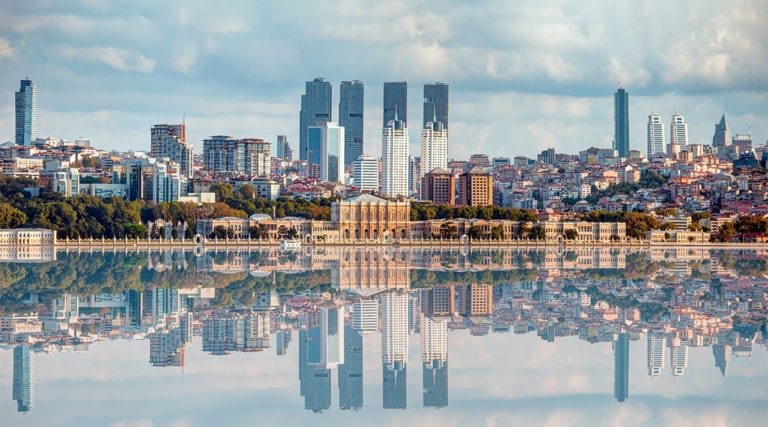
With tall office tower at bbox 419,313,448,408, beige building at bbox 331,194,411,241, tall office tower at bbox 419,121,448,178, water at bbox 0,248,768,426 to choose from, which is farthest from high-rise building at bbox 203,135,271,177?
tall office tower at bbox 419,313,448,408

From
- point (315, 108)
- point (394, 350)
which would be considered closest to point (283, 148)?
point (315, 108)

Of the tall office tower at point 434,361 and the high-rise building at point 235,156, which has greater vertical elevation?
the high-rise building at point 235,156

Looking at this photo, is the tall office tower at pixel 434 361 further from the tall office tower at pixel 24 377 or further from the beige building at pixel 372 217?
the beige building at pixel 372 217

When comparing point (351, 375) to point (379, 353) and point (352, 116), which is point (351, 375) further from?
point (352, 116)

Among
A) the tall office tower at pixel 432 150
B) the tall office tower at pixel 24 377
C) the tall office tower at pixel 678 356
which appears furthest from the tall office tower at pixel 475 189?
the tall office tower at pixel 24 377

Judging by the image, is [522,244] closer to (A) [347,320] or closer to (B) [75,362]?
(A) [347,320]

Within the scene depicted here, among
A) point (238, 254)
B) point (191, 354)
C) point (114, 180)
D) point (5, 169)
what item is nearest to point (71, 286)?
point (191, 354)

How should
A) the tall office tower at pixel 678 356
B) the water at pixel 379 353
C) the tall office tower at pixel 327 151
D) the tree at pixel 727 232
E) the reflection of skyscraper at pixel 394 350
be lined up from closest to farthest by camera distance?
the water at pixel 379 353 < the reflection of skyscraper at pixel 394 350 < the tall office tower at pixel 678 356 < the tree at pixel 727 232 < the tall office tower at pixel 327 151
